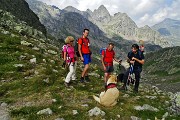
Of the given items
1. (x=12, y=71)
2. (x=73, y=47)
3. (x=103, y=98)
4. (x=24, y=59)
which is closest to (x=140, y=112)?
(x=103, y=98)

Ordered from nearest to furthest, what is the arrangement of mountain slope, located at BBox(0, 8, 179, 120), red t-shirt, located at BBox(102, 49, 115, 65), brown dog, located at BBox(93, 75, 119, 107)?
1. mountain slope, located at BBox(0, 8, 179, 120)
2. brown dog, located at BBox(93, 75, 119, 107)
3. red t-shirt, located at BBox(102, 49, 115, 65)

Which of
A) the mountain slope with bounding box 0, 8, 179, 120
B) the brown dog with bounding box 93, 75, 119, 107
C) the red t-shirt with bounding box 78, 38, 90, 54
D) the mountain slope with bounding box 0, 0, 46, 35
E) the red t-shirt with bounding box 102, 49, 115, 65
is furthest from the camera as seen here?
the mountain slope with bounding box 0, 0, 46, 35

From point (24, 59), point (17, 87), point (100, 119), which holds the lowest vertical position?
point (100, 119)

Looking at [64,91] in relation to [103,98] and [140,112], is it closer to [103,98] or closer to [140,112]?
[103,98]

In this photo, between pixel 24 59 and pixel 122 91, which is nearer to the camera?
pixel 122 91

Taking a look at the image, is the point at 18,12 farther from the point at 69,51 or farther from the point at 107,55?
the point at 69,51

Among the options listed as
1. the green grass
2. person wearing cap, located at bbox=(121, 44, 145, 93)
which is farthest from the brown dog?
person wearing cap, located at bbox=(121, 44, 145, 93)

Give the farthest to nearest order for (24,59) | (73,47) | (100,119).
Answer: (24,59), (73,47), (100,119)

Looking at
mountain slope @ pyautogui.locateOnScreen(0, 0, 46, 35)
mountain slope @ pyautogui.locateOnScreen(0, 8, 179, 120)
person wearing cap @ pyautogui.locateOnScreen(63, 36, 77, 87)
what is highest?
mountain slope @ pyautogui.locateOnScreen(0, 0, 46, 35)

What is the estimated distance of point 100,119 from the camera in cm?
1481

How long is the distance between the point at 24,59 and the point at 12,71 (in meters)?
3.08

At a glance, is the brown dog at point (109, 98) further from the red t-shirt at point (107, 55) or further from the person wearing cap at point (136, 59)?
the red t-shirt at point (107, 55)

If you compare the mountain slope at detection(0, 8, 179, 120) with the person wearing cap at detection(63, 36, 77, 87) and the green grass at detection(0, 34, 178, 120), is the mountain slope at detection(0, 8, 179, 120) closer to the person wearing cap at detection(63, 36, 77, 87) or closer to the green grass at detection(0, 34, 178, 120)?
the green grass at detection(0, 34, 178, 120)

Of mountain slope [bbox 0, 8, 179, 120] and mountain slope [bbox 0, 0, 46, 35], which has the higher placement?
mountain slope [bbox 0, 0, 46, 35]
